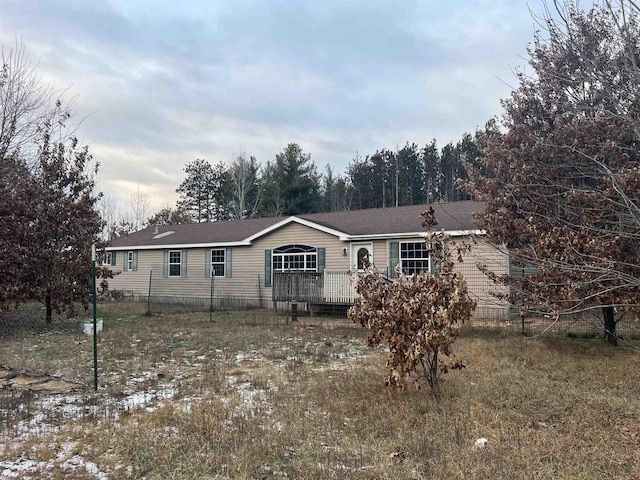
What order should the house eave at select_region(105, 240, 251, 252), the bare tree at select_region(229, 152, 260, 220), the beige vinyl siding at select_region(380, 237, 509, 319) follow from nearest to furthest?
the beige vinyl siding at select_region(380, 237, 509, 319) < the house eave at select_region(105, 240, 251, 252) < the bare tree at select_region(229, 152, 260, 220)

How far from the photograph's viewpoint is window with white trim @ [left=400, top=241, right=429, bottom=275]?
14.2m

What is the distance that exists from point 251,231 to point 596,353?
1383 cm

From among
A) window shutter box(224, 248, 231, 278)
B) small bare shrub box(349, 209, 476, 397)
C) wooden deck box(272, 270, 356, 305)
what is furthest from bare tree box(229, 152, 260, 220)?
small bare shrub box(349, 209, 476, 397)

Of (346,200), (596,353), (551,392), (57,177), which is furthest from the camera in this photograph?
(346,200)

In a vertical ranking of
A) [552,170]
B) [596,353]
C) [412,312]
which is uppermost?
[552,170]

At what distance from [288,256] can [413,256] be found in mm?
4895

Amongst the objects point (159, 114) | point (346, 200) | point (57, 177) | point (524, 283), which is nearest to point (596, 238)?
point (524, 283)

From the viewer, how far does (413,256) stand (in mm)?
14422

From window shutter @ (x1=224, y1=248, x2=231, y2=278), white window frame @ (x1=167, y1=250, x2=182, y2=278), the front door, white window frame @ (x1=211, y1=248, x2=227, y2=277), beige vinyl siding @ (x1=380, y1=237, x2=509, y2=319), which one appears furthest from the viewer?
white window frame @ (x1=167, y1=250, x2=182, y2=278)

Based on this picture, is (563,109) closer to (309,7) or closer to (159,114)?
(309,7)

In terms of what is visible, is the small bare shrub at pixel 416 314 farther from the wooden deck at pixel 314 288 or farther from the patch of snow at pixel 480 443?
the wooden deck at pixel 314 288

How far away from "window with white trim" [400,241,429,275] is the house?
31mm

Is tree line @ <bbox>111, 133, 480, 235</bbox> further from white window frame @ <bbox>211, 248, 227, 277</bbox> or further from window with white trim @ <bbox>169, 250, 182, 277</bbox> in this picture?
white window frame @ <bbox>211, 248, 227, 277</bbox>

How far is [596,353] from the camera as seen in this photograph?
327 inches
